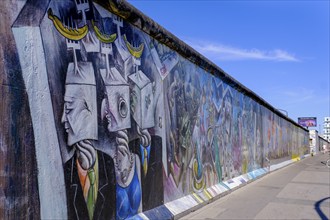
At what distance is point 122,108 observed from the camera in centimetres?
520

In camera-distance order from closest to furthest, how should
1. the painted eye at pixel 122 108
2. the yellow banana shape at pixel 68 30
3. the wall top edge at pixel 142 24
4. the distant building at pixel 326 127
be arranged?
the wall top edge at pixel 142 24, the yellow banana shape at pixel 68 30, the painted eye at pixel 122 108, the distant building at pixel 326 127

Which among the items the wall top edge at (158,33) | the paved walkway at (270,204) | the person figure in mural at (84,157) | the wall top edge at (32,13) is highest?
the wall top edge at (158,33)

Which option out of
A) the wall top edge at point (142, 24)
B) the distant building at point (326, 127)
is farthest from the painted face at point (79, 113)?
the distant building at point (326, 127)

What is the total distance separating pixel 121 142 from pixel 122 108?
50 centimetres

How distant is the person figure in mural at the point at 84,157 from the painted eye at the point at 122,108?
0.65 m

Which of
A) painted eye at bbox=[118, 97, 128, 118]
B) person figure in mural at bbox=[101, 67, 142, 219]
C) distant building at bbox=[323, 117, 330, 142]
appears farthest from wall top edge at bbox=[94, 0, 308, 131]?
distant building at bbox=[323, 117, 330, 142]

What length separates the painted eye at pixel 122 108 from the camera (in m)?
5.14

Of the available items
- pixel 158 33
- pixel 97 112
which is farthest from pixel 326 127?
pixel 97 112

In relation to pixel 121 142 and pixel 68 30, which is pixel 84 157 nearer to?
pixel 121 142

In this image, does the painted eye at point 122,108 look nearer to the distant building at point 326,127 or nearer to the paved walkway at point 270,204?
the paved walkway at point 270,204

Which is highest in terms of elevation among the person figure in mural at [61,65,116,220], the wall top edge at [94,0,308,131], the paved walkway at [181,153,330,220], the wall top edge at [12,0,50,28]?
the wall top edge at [94,0,308,131]

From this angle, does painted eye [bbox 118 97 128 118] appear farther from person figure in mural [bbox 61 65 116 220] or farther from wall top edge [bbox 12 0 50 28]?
wall top edge [bbox 12 0 50 28]

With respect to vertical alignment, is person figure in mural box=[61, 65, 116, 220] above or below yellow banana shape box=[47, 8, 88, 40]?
below

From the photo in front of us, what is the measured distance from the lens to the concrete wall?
3.40 metres
